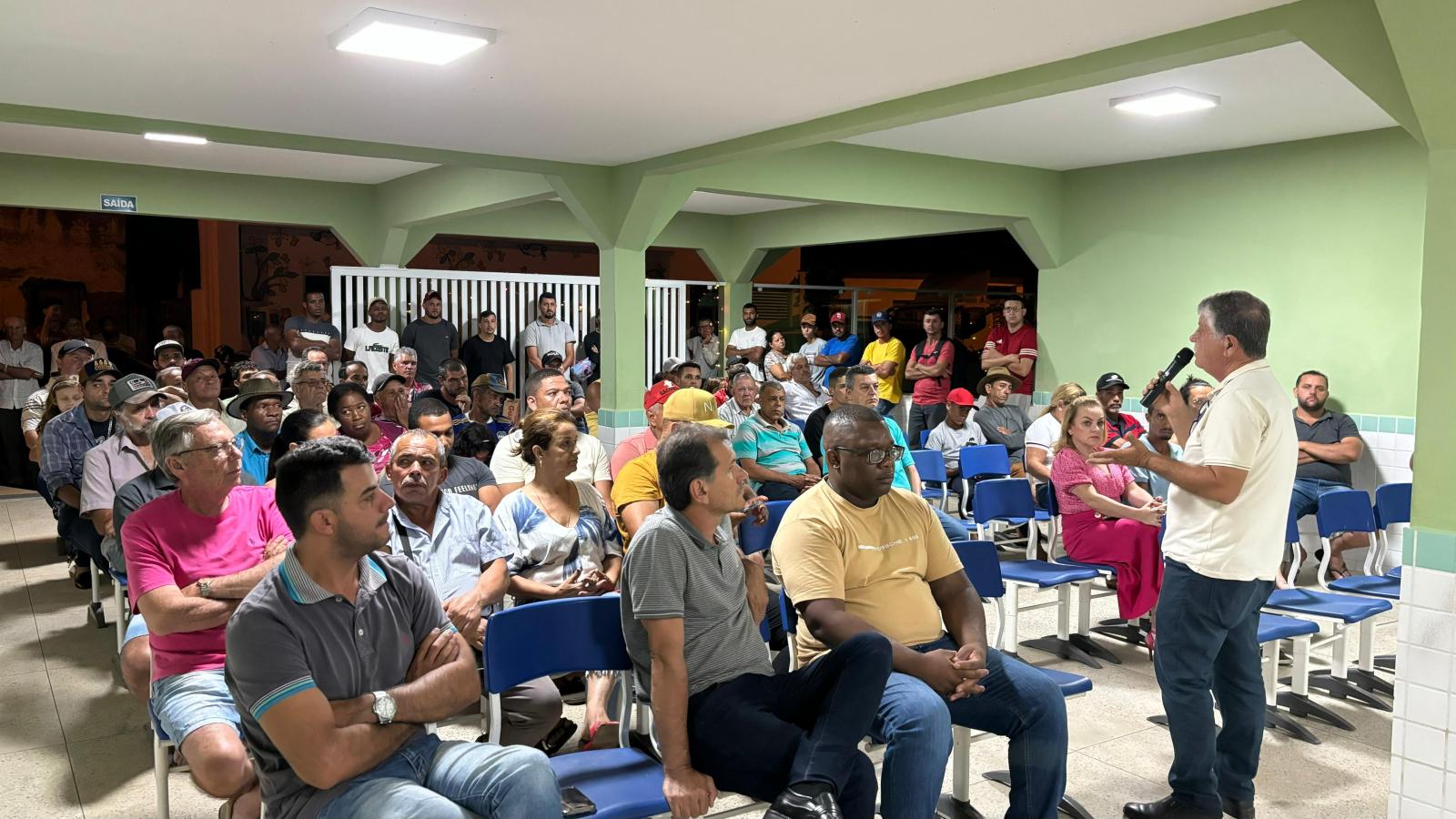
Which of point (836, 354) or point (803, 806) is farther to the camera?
point (836, 354)

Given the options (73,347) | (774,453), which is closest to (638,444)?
(774,453)

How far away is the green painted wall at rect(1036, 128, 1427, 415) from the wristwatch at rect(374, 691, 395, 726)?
6.72 metres

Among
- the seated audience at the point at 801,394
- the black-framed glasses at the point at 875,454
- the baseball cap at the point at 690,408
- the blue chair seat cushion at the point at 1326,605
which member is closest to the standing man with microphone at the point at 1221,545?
the black-framed glasses at the point at 875,454

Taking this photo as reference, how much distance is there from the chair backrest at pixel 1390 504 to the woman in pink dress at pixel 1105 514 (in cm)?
122

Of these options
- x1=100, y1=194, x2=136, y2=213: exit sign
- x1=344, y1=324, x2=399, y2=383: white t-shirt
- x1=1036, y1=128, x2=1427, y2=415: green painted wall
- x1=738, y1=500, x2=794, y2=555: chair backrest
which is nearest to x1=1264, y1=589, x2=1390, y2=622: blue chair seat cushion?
x1=738, y1=500, x2=794, y2=555: chair backrest

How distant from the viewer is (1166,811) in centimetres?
307

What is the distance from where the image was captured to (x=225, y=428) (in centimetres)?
299

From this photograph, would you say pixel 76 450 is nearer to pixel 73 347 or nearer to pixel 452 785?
pixel 73 347

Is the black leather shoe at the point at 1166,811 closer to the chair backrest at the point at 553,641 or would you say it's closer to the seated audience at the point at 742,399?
the chair backrest at the point at 553,641

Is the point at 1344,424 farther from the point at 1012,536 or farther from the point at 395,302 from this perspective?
the point at 395,302

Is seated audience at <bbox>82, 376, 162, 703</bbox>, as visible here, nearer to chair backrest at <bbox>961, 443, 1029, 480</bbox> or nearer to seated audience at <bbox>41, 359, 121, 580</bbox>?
seated audience at <bbox>41, 359, 121, 580</bbox>

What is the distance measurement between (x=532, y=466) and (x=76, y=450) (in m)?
2.66

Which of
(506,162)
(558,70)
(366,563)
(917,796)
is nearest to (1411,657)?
(917,796)

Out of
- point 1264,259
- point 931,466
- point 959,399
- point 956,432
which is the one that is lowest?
point 931,466
